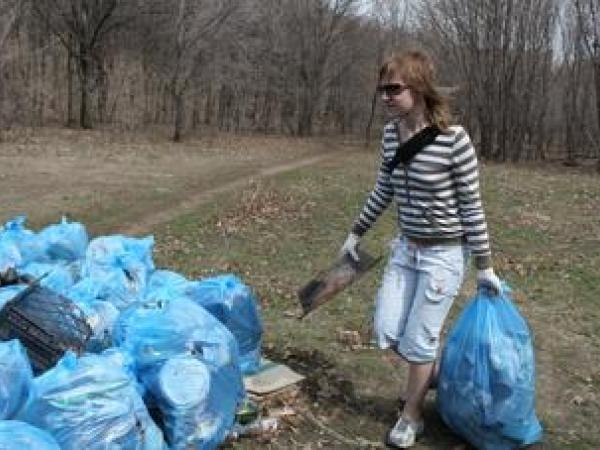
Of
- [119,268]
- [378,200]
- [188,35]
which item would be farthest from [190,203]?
[188,35]

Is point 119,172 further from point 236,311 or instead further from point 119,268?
point 236,311

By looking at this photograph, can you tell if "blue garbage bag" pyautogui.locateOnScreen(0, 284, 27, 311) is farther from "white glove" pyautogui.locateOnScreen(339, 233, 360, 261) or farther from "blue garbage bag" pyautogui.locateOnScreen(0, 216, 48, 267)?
"white glove" pyautogui.locateOnScreen(339, 233, 360, 261)

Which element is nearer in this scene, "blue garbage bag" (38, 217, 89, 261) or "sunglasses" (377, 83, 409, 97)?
"sunglasses" (377, 83, 409, 97)

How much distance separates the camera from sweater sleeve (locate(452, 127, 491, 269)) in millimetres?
4078

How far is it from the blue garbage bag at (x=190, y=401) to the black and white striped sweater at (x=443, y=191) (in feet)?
4.04

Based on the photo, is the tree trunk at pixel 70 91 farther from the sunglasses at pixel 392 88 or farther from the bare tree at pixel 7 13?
the sunglasses at pixel 392 88

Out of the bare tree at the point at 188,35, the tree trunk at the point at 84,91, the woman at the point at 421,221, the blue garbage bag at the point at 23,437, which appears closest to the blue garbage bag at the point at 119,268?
the woman at the point at 421,221

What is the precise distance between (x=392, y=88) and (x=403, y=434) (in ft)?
5.73

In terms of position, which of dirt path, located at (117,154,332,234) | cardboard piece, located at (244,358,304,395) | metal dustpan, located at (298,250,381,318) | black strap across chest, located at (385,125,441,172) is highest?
black strap across chest, located at (385,125,441,172)

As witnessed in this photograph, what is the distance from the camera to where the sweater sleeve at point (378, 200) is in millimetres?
4500

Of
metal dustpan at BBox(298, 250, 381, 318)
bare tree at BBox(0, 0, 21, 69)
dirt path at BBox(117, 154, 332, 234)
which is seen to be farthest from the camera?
bare tree at BBox(0, 0, 21, 69)

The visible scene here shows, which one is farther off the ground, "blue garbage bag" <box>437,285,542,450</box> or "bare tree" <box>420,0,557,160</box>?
"bare tree" <box>420,0,557,160</box>

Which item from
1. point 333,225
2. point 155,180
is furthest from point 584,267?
point 155,180

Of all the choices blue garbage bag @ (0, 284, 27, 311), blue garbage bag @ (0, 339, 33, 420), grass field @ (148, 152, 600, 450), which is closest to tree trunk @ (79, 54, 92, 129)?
grass field @ (148, 152, 600, 450)
